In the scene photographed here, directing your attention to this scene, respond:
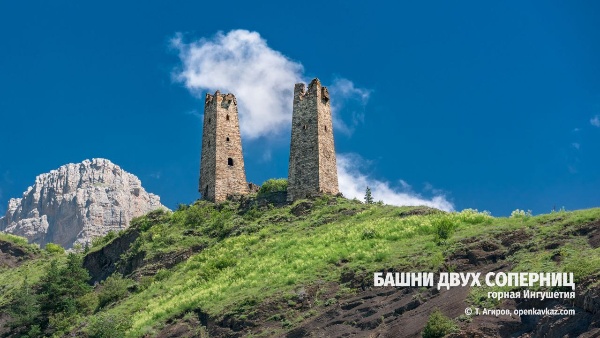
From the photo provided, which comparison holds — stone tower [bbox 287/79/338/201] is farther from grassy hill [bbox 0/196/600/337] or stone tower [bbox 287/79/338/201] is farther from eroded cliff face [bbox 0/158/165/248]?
eroded cliff face [bbox 0/158/165/248]

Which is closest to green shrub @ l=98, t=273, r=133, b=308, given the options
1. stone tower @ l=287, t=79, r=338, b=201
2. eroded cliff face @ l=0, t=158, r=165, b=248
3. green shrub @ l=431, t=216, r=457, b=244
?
stone tower @ l=287, t=79, r=338, b=201

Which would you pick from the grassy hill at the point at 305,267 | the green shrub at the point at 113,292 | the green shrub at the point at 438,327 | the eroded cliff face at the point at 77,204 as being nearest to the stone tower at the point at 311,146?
the grassy hill at the point at 305,267

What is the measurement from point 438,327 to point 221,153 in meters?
44.1

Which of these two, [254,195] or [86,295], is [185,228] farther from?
[86,295]

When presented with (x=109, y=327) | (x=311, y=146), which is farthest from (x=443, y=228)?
(x=311, y=146)

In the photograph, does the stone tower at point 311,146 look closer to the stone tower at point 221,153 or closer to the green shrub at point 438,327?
the stone tower at point 221,153

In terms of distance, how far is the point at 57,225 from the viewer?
159m

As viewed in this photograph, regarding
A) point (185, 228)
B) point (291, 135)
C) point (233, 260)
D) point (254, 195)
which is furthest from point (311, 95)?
point (233, 260)

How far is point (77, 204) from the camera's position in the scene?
15750cm

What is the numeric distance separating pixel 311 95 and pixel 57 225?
105663mm

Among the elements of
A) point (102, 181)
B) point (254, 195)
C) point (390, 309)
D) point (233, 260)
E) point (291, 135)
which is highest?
point (102, 181)

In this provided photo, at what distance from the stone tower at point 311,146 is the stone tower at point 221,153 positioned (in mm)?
7317

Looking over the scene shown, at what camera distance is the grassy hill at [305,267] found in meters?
33.5

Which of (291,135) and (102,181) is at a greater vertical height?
(102,181)
